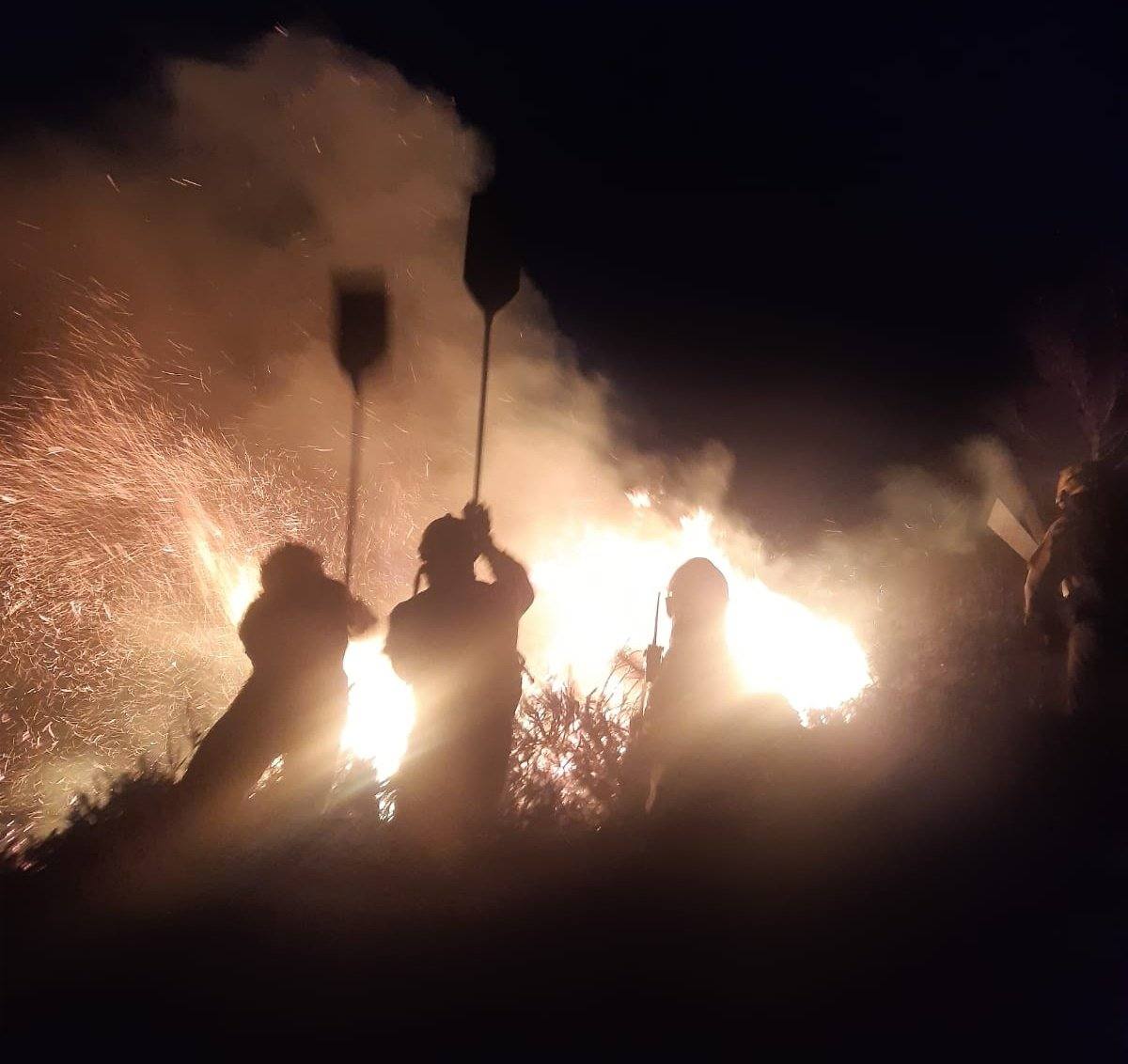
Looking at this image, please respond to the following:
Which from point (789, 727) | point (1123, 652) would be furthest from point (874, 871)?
point (1123, 652)

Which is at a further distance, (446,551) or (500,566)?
(500,566)

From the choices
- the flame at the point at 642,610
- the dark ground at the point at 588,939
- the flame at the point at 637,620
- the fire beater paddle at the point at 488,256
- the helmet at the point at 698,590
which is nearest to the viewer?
the dark ground at the point at 588,939

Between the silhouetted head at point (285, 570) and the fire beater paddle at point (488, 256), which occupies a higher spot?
the fire beater paddle at point (488, 256)

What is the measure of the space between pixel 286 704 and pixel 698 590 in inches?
129

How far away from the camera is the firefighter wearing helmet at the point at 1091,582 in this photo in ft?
16.8

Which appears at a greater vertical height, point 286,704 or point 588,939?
point 286,704

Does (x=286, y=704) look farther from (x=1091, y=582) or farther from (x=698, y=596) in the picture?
(x=1091, y=582)

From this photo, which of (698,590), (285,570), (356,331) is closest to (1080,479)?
(698,590)

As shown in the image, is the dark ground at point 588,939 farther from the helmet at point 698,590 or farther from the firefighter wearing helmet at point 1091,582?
the firefighter wearing helmet at point 1091,582

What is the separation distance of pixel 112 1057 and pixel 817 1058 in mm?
3265

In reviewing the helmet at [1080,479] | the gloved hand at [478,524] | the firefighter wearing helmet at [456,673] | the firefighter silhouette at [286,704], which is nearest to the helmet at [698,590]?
the firefighter wearing helmet at [456,673]

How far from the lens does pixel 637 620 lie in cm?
884

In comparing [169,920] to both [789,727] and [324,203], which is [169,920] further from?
[324,203]

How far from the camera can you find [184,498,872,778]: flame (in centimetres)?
796
